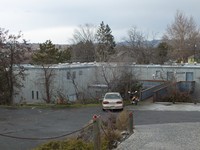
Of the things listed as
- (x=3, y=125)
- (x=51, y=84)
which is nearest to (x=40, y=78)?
(x=51, y=84)

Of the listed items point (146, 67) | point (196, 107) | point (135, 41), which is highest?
point (135, 41)

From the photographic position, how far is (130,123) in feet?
47.1

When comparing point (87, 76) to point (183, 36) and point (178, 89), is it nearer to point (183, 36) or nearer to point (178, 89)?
point (178, 89)

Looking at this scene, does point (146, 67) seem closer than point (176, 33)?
Yes

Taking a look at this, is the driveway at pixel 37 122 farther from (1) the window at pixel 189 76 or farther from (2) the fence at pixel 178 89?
(1) the window at pixel 189 76

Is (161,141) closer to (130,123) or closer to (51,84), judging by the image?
(130,123)

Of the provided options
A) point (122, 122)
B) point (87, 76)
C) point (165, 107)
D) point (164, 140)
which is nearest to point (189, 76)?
point (87, 76)

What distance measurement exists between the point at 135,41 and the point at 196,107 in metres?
50.4

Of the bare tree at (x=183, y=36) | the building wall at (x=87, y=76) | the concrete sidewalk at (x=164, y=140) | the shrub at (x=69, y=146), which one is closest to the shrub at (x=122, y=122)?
the concrete sidewalk at (x=164, y=140)

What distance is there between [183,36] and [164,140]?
76.6 m

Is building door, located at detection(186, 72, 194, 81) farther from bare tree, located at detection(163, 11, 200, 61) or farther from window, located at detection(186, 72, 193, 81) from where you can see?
bare tree, located at detection(163, 11, 200, 61)

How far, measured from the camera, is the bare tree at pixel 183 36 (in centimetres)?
8506

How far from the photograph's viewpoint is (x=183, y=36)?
284ft

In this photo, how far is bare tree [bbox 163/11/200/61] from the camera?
8506 cm
